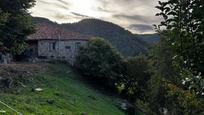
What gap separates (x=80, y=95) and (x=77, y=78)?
9773mm

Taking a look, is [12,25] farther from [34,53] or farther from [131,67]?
[34,53]

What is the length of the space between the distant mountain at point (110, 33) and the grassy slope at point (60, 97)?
70846mm

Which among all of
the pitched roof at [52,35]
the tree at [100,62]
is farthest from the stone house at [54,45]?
the tree at [100,62]

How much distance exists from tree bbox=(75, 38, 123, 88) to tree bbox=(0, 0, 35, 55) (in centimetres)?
2122

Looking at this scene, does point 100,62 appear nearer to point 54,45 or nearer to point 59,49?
point 59,49

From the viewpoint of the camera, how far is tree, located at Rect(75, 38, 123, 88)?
Answer: 55.3 meters

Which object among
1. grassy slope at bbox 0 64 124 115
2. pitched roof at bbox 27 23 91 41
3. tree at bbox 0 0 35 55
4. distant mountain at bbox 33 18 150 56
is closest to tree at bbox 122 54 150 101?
grassy slope at bbox 0 64 124 115

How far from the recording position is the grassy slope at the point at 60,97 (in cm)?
3028

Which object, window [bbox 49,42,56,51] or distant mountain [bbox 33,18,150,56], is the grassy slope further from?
distant mountain [bbox 33,18,150,56]

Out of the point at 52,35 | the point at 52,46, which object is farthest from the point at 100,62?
the point at 52,35

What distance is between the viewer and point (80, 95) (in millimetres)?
45188

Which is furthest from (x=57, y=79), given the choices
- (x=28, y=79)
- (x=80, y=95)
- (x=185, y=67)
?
(x=185, y=67)

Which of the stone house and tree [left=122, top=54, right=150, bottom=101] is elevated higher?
the stone house

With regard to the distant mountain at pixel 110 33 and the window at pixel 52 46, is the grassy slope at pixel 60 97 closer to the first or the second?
the window at pixel 52 46
